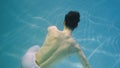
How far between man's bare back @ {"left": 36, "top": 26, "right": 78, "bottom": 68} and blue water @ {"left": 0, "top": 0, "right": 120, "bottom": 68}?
10.4 feet

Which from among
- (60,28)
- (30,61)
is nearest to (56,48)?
(30,61)

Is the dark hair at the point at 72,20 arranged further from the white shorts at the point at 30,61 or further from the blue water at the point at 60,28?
the blue water at the point at 60,28

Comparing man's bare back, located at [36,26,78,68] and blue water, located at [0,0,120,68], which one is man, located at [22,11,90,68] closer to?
man's bare back, located at [36,26,78,68]

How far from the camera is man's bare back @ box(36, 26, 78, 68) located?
4160 millimetres

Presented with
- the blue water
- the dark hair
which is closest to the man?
the dark hair

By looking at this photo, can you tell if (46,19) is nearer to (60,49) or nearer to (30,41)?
(30,41)

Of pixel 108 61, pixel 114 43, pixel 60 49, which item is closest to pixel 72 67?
pixel 108 61

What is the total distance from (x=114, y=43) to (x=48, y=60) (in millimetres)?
4521

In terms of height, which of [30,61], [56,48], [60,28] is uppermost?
[60,28]

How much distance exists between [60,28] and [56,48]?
3.60 m

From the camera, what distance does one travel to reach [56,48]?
13.8ft

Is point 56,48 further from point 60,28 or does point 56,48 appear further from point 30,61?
point 60,28

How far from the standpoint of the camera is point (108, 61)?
7.93 metres

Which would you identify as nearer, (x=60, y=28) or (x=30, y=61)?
(x=30, y=61)
